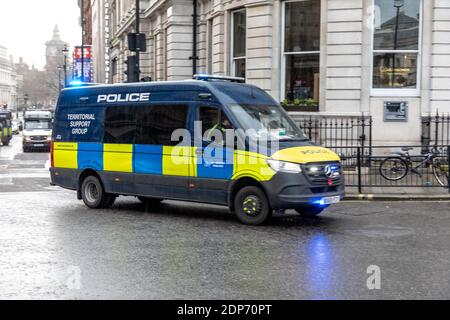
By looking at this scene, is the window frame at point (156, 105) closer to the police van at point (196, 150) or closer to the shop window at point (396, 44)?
the police van at point (196, 150)

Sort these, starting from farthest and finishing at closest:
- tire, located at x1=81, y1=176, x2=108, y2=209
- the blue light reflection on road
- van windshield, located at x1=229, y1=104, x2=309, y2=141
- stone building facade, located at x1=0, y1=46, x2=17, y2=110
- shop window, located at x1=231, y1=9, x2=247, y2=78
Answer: stone building facade, located at x1=0, y1=46, x2=17, y2=110 → shop window, located at x1=231, y1=9, x2=247, y2=78 → tire, located at x1=81, y1=176, x2=108, y2=209 → van windshield, located at x1=229, y1=104, x2=309, y2=141 → the blue light reflection on road

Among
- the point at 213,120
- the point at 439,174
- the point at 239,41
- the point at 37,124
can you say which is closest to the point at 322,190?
the point at 213,120

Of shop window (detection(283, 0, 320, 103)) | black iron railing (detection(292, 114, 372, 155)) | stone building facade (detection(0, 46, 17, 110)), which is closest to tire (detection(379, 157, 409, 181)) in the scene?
black iron railing (detection(292, 114, 372, 155))

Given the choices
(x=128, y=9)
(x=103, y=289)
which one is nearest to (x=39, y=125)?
(x=128, y=9)

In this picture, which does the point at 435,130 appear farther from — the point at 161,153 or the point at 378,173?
the point at 161,153

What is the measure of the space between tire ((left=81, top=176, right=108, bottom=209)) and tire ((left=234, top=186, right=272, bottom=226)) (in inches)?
130

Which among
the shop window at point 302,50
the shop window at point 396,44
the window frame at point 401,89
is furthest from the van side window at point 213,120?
the shop window at point 396,44

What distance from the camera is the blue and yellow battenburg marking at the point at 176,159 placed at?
9.96 meters

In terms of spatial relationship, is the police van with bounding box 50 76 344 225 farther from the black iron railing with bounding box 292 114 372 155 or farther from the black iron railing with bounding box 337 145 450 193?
the black iron railing with bounding box 292 114 372 155

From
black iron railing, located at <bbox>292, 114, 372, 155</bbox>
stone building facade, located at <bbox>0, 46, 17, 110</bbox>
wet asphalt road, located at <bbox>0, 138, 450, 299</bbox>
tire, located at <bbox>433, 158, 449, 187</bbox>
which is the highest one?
stone building facade, located at <bbox>0, 46, 17, 110</bbox>

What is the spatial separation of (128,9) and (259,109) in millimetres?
34645

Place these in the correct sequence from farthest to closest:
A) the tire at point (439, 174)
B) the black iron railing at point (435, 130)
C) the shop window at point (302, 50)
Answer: the shop window at point (302, 50)
the black iron railing at point (435, 130)
the tire at point (439, 174)

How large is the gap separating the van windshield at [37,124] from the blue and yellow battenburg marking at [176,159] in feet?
79.3

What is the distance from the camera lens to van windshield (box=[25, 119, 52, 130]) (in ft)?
119
